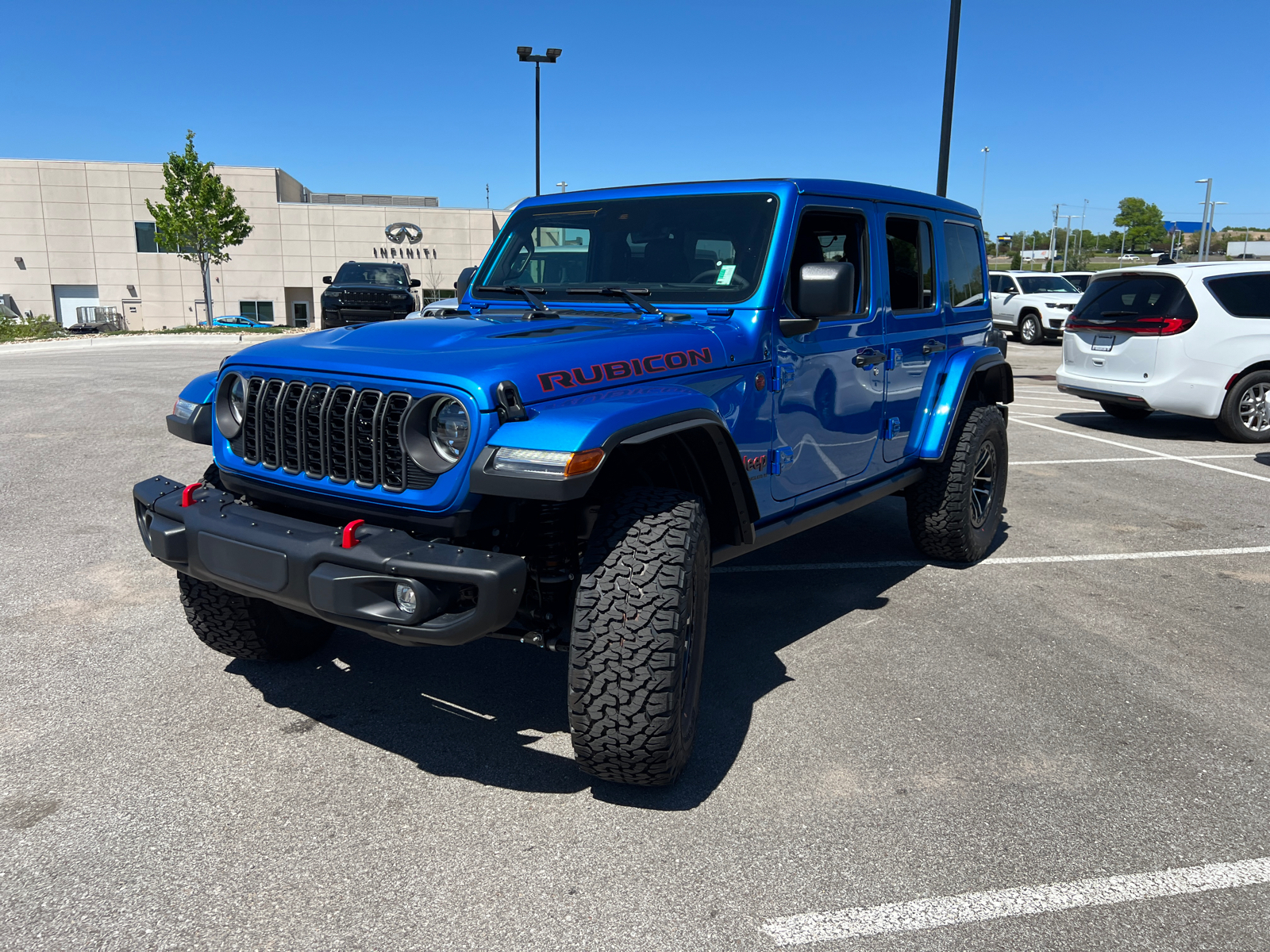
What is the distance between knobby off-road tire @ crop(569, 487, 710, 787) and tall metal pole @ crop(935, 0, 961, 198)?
38.1ft

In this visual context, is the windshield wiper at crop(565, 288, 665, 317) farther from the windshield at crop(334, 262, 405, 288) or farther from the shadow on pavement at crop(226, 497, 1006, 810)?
the windshield at crop(334, 262, 405, 288)

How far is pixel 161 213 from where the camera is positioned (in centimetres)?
3878

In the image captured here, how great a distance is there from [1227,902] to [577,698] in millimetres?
1858

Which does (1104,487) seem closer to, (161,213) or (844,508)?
(844,508)

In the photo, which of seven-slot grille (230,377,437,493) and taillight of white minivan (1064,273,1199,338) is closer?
seven-slot grille (230,377,437,493)

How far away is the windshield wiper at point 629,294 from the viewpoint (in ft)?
12.6

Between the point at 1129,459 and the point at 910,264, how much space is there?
5254 millimetres

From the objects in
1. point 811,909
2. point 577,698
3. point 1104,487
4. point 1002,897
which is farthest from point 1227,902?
point 1104,487

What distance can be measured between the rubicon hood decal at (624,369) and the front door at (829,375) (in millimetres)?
578

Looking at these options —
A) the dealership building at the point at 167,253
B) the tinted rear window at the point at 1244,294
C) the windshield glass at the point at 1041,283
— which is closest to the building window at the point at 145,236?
the dealership building at the point at 167,253

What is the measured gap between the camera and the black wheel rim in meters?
5.63

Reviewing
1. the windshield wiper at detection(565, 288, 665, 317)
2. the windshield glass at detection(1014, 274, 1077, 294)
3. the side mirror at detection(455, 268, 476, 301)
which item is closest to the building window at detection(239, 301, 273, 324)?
the windshield glass at detection(1014, 274, 1077, 294)

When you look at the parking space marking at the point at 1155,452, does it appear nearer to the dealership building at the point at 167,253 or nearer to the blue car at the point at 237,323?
the blue car at the point at 237,323

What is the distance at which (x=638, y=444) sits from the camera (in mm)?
3035
